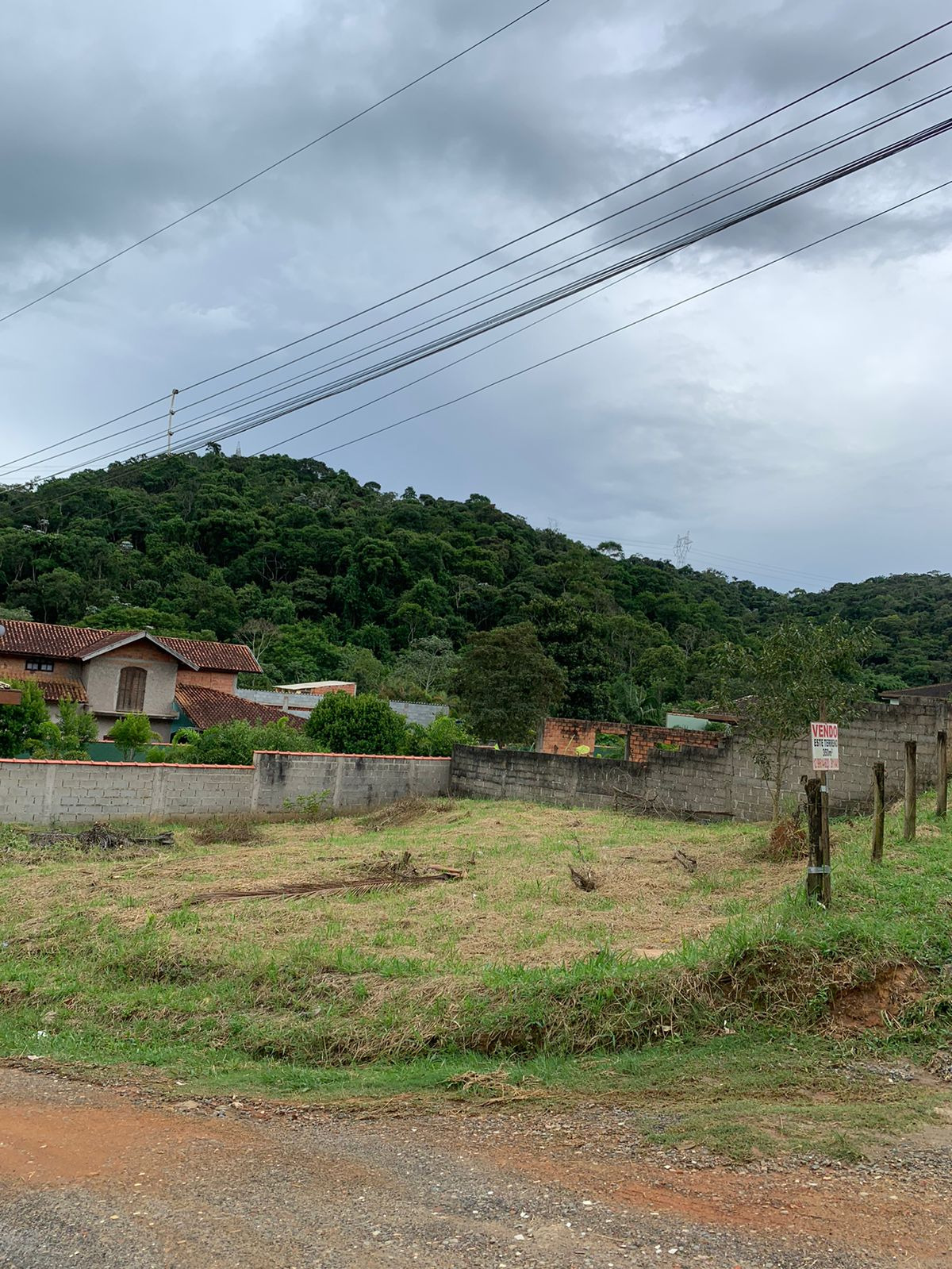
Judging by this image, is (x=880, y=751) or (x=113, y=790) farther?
(x=113, y=790)

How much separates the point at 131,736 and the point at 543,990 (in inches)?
843

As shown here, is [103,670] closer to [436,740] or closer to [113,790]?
[436,740]

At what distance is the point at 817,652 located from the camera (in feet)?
48.8

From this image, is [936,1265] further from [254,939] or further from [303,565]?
[303,565]

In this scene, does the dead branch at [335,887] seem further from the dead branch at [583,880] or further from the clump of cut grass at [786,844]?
the clump of cut grass at [786,844]

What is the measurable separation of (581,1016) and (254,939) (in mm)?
3853

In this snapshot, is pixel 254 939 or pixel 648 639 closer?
pixel 254 939

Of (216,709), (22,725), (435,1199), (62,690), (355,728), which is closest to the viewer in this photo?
(435,1199)

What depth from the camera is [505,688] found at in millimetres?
33438

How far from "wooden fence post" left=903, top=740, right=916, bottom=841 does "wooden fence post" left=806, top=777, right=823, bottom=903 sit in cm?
251

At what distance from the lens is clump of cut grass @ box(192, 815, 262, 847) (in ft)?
56.7

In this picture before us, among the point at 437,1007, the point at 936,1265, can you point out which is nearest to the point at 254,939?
the point at 437,1007

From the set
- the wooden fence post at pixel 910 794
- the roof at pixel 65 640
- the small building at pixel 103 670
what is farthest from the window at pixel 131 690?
the wooden fence post at pixel 910 794

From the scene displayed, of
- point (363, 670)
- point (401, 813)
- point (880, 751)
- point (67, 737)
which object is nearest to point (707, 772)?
point (880, 751)
